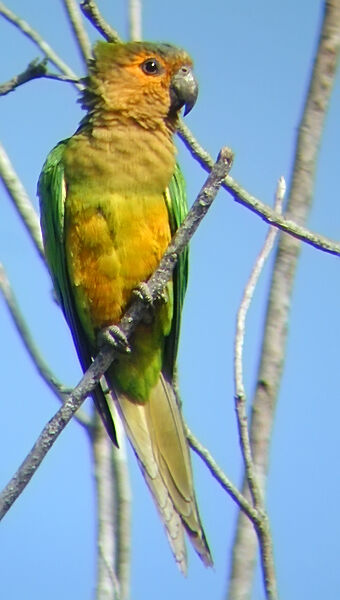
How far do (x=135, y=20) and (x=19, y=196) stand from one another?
1.08 m

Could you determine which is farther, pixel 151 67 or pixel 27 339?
pixel 151 67

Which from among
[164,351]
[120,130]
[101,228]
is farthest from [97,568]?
[120,130]

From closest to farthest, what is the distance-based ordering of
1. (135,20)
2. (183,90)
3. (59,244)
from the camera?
(59,244)
(183,90)
(135,20)

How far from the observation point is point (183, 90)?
158 inches

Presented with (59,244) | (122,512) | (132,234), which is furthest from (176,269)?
(122,512)

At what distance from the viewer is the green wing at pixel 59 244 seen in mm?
3842

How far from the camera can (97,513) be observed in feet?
11.5

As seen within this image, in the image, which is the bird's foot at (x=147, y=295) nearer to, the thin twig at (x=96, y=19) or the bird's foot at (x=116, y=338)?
the bird's foot at (x=116, y=338)

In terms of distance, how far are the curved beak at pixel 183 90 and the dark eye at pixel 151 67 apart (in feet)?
0.27

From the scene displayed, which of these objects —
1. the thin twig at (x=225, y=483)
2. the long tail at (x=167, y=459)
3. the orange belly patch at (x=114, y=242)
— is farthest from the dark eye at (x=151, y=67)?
the thin twig at (x=225, y=483)

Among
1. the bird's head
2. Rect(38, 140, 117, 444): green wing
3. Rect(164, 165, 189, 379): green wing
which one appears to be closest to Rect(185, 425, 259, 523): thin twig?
Rect(38, 140, 117, 444): green wing

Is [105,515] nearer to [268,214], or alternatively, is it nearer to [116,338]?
[116,338]

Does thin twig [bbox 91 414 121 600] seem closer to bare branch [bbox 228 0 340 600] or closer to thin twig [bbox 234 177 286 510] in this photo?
bare branch [bbox 228 0 340 600]

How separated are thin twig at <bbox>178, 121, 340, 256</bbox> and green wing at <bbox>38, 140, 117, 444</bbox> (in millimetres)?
742
